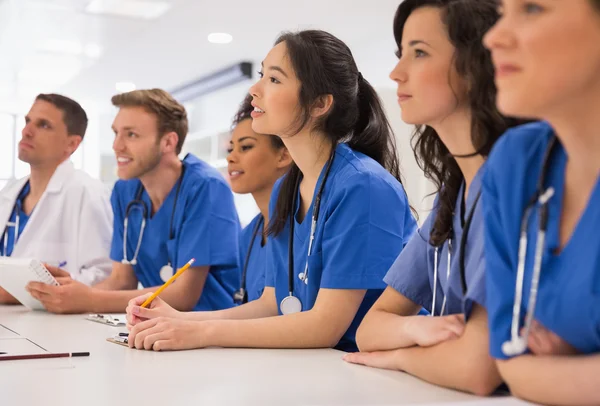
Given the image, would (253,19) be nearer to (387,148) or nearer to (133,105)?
(133,105)

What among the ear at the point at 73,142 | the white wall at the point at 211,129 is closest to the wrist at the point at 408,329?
the ear at the point at 73,142

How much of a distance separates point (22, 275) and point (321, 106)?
1.10 metres

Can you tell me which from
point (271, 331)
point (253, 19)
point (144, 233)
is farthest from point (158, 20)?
point (271, 331)

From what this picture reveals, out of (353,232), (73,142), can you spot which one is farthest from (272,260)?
(73,142)

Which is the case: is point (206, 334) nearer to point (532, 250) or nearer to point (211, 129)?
point (532, 250)

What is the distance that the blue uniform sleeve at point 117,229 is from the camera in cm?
280

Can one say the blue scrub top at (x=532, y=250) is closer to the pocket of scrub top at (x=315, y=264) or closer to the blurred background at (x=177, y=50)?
the pocket of scrub top at (x=315, y=264)

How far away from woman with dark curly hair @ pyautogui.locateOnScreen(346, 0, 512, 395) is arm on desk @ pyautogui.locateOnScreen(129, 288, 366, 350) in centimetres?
16

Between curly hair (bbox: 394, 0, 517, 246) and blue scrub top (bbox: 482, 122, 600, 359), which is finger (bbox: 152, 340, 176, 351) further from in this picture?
blue scrub top (bbox: 482, 122, 600, 359)

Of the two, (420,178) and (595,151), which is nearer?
(595,151)

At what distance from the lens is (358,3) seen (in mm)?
5105

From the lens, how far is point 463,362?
1114mm

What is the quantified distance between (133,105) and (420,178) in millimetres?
1300

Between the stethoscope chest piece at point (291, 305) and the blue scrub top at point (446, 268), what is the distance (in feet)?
1.19
